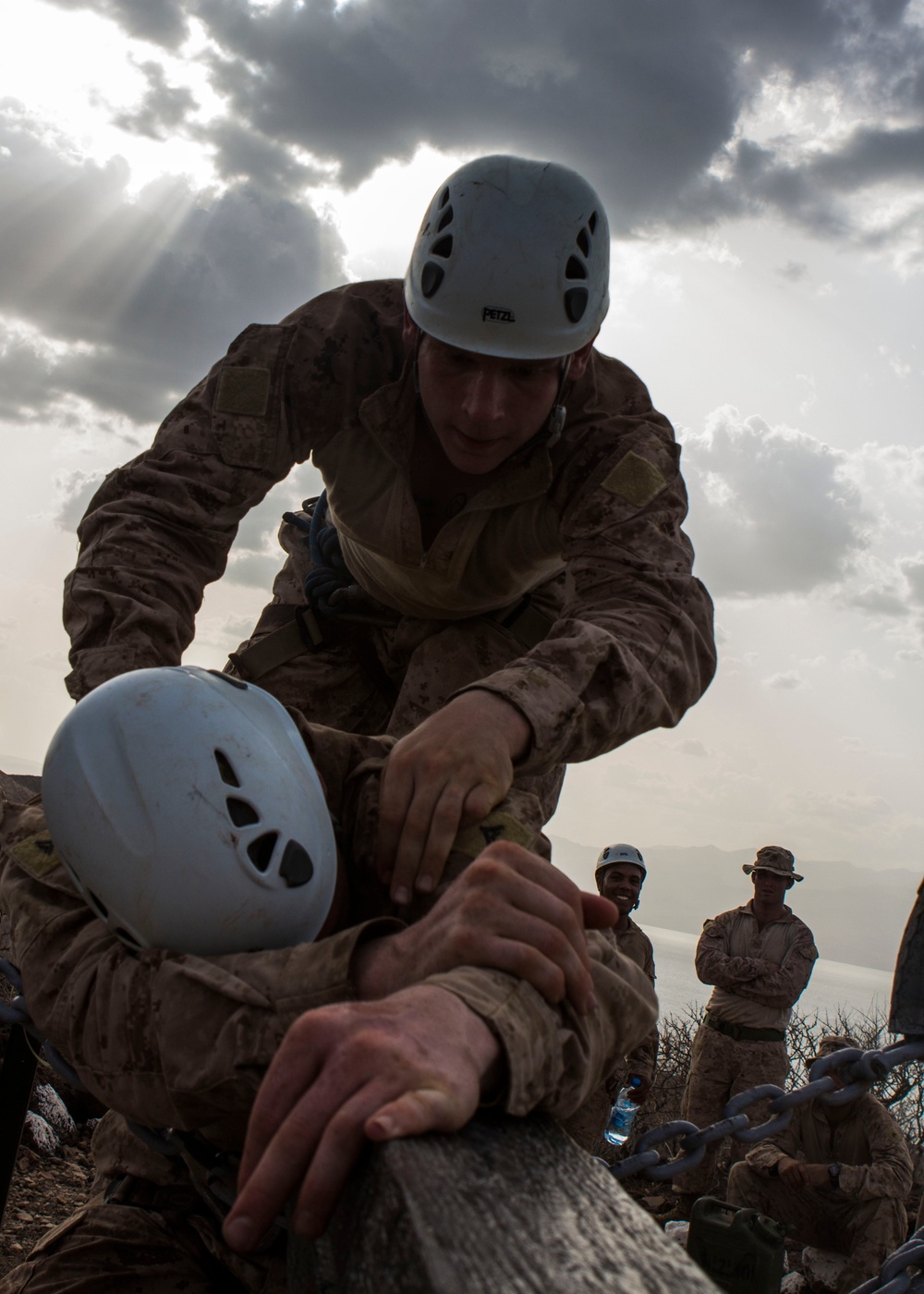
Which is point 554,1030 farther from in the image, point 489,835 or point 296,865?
point 296,865

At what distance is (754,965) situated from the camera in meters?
8.96

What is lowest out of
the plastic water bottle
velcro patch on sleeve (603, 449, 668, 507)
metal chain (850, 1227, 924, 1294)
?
the plastic water bottle

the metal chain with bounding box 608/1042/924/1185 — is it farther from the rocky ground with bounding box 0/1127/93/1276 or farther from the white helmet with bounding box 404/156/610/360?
the rocky ground with bounding box 0/1127/93/1276

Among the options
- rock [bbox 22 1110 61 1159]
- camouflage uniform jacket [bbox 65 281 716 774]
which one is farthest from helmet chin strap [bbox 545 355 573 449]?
rock [bbox 22 1110 61 1159]

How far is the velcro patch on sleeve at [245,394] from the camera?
12.7 feet

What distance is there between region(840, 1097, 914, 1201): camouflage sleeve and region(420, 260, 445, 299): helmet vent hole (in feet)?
21.2

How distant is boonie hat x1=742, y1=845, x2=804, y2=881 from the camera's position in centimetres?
940

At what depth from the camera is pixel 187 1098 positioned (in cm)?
194

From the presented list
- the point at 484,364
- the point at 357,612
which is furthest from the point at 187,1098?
the point at 357,612

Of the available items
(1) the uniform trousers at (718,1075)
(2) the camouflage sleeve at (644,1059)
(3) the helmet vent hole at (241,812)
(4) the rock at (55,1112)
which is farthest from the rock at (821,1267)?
(3) the helmet vent hole at (241,812)

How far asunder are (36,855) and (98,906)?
12.9 inches

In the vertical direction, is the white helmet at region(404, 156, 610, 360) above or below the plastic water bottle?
above

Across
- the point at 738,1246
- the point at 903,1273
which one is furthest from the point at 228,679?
the point at 738,1246

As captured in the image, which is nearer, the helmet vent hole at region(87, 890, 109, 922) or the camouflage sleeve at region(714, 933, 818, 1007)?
the helmet vent hole at region(87, 890, 109, 922)
